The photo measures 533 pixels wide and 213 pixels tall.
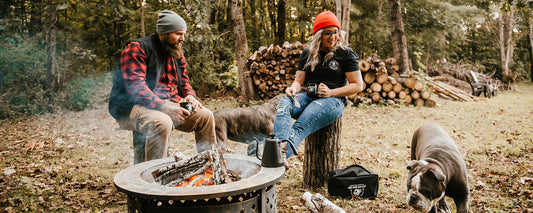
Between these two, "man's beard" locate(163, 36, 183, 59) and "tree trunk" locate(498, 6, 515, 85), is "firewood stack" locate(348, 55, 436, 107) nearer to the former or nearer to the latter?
"man's beard" locate(163, 36, 183, 59)

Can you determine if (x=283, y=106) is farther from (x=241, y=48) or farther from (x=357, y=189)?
(x=241, y=48)

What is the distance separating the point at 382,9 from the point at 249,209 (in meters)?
15.9

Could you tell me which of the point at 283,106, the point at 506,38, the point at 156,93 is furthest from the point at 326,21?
the point at 506,38

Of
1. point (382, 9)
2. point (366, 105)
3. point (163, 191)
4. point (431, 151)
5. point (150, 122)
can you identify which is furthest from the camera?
point (382, 9)

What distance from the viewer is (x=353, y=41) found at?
1944cm

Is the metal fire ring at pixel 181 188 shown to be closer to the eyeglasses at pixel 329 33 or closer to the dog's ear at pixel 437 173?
the dog's ear at pixel 437 173

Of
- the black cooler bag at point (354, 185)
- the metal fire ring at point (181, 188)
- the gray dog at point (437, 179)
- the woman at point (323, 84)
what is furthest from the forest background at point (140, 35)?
the gray dog at point (437, 179)

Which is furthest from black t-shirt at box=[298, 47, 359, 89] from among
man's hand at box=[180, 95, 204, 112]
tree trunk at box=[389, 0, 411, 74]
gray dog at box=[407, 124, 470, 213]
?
tree trunk at box=[389, 0, 411, 74]

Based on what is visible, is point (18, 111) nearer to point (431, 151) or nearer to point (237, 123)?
point (237, 123)

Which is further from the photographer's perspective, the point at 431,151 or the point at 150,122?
the point at 150,122

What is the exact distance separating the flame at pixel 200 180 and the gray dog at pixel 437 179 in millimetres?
1555

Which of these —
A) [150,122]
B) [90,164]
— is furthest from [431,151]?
[90,164]

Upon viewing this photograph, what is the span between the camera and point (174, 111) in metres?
3.20

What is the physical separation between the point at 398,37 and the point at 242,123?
7827mm
